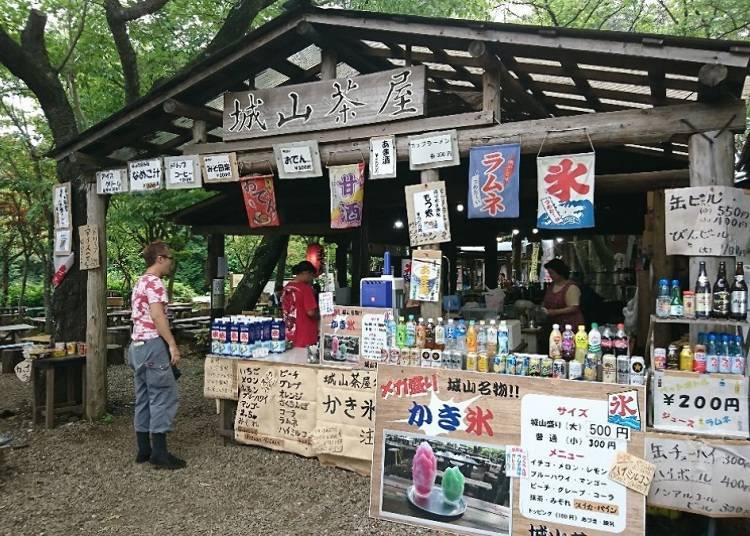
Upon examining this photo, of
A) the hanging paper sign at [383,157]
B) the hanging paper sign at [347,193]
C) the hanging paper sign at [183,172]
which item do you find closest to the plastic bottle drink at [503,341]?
the hanging paper sign at [383,157]

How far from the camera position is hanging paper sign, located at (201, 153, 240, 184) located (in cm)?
604

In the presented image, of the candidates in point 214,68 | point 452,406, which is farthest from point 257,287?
point 452,406

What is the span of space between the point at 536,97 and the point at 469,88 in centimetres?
88

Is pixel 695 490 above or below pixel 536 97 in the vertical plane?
below

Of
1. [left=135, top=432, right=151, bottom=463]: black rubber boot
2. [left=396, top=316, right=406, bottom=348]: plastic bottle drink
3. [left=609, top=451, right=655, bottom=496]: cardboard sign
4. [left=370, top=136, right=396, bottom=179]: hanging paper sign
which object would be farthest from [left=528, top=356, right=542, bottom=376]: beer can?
[left=135, top=432, right=151, bottom=463]: black rubber boot

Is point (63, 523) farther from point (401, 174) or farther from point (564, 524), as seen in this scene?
point (401, 174)

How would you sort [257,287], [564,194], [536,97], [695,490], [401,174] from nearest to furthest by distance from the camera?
[695,490] → [564,194] → [536,97] → [401,174] → [257,287]

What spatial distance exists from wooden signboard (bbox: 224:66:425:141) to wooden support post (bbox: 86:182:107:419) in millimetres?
2221

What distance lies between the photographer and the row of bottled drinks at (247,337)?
563 cm

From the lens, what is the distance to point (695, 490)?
3.50 metres

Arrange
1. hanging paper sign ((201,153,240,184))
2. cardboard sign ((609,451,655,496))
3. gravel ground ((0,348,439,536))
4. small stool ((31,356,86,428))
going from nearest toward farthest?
cardboard sign ((609,451,655,496)), gravel ground ((0,348,439,536)), hanging paper sign ((201,153,240,184)), small stool ((31,356,86,428))

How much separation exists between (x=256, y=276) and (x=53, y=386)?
256 inches

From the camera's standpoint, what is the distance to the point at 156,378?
5066 mm

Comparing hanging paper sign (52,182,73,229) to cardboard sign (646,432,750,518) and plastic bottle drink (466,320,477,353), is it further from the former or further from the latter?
cardboard sign (646,432,750,518)
